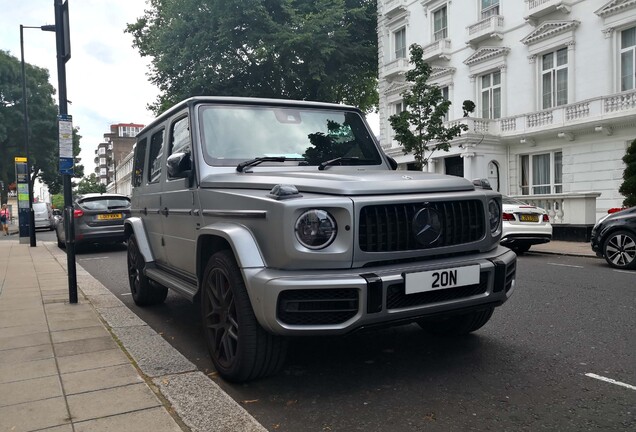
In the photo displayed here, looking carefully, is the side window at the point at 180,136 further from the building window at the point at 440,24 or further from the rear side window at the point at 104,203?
the building window at the point at 440,24

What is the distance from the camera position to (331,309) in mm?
2912

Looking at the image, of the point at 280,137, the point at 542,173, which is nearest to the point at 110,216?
the point at 280,137

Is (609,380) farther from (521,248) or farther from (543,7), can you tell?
(543,7)

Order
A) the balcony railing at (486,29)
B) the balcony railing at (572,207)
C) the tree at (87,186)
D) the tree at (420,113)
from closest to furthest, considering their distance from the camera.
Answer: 1. the balcony railing at (572,207)
2. the tree at (420,113)
3. the balcony railing at (486,29)
4. the tree at (87,186)

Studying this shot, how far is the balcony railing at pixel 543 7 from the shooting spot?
18328 millimetres

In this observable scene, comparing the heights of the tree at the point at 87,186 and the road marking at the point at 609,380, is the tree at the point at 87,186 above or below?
above

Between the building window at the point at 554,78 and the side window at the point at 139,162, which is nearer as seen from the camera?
the side window at the point at 139,162

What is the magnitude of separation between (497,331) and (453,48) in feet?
69.5

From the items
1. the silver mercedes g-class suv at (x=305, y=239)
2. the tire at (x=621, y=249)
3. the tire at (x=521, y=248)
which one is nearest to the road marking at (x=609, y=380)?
the silver mercedes g-class suv at (x=305, y=239)

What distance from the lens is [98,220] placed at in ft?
43.5

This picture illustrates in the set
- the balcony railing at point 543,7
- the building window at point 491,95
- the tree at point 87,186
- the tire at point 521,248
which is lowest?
the tire at point 521,248

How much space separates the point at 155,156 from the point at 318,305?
3.19m

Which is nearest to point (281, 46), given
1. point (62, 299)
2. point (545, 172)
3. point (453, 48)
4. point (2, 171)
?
point (453, 48)

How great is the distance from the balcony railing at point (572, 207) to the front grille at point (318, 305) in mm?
13968
